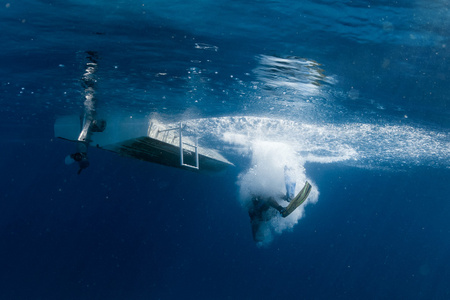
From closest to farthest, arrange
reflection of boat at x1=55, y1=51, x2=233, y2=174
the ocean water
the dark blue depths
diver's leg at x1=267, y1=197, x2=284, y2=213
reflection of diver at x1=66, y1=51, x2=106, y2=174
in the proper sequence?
1. the ocean water
2. reflection of diver at x1=66, y1=51, x2=106, y2=174
3. reflection of boat at x1=55, y1=51, x2=233, y2=174
4. diver's leg at x1=267, y1=197, x2=284, y2=213
5. the dark blue depths

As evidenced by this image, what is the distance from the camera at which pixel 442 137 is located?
14.5 meters

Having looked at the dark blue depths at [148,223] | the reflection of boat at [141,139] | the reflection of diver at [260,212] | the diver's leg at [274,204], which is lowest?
the dark blue depths at [148,223]

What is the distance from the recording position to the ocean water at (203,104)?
5.62m

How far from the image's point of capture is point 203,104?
40.1 feet

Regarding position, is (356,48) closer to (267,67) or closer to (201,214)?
(267,67)

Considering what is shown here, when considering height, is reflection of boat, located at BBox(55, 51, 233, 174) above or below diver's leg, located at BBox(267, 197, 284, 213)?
above

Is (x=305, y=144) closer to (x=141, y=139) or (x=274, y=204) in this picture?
(x=274, y=204)

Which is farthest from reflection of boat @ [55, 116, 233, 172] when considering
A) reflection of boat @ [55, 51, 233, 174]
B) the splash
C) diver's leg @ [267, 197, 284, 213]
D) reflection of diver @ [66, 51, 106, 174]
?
diver's leg @ [267, 197, 284, 213]

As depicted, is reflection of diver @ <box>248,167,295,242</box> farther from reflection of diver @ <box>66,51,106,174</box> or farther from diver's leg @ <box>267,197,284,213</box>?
reflection of diver @ <box>66,51,106,174</box>

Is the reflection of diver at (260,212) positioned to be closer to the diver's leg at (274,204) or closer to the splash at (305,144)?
the diver's leg at (274,204)

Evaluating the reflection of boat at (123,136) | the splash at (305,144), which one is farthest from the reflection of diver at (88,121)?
the splash at (305,144)

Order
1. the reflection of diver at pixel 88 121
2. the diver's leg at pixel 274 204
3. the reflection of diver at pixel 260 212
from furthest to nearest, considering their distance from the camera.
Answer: the reflection of diver at pixel 260 212 < the diver's leg at pixel 274 204 < the reflection of diver at pixel 88 121

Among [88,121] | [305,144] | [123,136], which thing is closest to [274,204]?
[123,136]

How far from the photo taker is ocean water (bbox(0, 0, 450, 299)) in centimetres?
562
